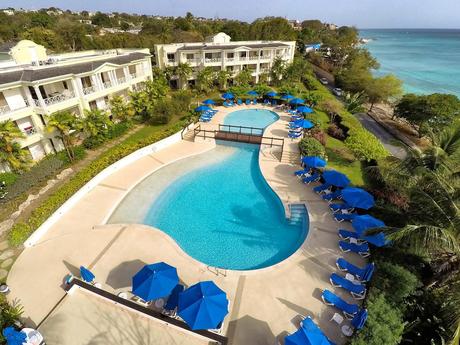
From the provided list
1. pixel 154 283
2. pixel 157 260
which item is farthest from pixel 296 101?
pixel 154 283

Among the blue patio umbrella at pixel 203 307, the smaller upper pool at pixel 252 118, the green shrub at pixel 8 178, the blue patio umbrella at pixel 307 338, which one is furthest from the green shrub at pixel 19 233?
the smaller upper pool at pixel 252 118

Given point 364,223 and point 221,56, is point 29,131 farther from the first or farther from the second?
point 221,56

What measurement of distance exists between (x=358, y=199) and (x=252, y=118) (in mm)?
22970

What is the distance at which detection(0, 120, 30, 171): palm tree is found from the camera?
1984 cm

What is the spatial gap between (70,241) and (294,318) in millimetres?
14591

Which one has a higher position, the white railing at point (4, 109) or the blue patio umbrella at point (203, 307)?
the white railing at point (4, 109)

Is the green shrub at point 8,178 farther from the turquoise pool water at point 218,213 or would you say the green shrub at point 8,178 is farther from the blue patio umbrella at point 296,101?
the blue patio umbrella at point 296,101

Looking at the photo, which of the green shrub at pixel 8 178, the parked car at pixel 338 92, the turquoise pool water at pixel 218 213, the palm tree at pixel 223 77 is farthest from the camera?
A: the parked car at pixel 338 92

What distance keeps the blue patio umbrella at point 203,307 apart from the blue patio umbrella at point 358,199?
11146mm

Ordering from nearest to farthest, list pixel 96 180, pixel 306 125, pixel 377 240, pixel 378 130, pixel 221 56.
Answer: pixel 377 240 → pixel 96 180 → pixel 306 125 → pixel 378 130 → pixel 221 56

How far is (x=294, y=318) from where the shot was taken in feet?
40.4

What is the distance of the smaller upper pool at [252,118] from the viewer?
116ft

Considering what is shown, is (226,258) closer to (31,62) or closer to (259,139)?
(259,139)

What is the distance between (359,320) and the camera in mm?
11266
